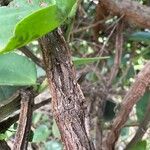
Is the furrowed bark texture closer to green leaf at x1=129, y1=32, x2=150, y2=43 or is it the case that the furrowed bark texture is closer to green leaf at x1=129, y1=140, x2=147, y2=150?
green leaf at x1=129, y1=140, x2=147, y2=150

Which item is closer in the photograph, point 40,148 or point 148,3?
point 148,3

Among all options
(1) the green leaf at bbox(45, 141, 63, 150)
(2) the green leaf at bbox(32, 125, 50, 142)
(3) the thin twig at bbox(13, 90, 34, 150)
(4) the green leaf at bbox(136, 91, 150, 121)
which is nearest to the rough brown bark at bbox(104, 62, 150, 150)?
(4) the green leaf at bbox(136, 91, 150, 121)

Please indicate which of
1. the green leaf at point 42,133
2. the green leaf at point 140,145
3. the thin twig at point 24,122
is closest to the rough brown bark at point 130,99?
the green leaf at point 140,145

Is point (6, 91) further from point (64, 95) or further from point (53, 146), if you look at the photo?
point (53, 146)

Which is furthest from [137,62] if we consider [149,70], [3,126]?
[3,126]

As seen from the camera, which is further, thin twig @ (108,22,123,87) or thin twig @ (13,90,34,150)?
thin twig @ (108,22,123,87)

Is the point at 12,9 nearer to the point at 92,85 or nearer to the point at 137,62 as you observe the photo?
the point at 92,85

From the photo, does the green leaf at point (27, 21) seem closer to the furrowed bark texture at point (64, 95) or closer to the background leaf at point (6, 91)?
the furrowed bark texture at point (64, 95)
